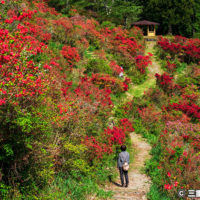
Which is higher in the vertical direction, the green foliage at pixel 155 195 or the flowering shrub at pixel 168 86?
the flowering shrub at pixel 168 86

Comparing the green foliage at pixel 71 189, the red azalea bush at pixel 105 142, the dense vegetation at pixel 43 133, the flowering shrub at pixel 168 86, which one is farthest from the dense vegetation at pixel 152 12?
the green foliage at pixel 71 189

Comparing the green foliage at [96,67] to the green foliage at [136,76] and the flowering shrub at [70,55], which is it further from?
the green foliage at [136,76]

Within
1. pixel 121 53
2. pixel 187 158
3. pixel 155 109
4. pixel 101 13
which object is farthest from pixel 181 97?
pixel 101 13

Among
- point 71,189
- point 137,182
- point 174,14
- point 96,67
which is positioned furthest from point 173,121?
point 174,14

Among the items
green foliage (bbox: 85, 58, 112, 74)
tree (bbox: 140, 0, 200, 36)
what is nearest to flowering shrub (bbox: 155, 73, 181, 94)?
green foliage (bbox: 85, 58, 112, 74)

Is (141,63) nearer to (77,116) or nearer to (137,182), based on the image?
(137,182)

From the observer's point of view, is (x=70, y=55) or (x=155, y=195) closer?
(x=155, y=195)

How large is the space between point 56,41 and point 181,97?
1108cm

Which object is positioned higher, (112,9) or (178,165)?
(112,9)

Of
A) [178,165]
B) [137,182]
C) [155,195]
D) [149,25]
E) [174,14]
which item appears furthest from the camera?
[149,25]

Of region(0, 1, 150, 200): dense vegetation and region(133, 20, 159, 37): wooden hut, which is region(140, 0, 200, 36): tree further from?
region(0, 1, 150, 200): dense vegetation

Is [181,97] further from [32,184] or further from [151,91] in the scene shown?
[32,184]

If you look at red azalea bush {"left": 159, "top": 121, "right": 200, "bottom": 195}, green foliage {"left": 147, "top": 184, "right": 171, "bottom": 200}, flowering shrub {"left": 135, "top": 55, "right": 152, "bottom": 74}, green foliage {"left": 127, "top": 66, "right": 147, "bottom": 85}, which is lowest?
green foliage {"left": 147, "top": 184, "right": 171, "bottom": 200}

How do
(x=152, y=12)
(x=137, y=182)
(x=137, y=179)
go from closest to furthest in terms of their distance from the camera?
(x=137, y=182)
(x=137, y=179)
(x=152, y=12)
